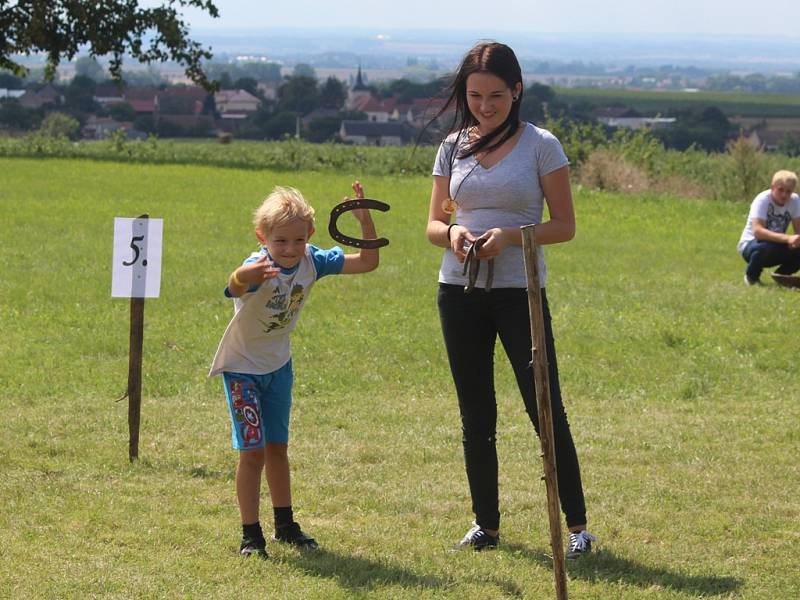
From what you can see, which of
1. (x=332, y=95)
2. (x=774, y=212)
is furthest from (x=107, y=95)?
(x=774, y=212)

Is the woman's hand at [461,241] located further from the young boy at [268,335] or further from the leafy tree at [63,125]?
the leafy tree at [63,125]

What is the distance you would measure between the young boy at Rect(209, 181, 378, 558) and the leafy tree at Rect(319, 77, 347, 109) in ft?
248

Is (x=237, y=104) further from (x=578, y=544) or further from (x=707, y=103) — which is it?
(x=578, y=544)

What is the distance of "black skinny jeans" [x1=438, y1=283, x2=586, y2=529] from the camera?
17.8 feet

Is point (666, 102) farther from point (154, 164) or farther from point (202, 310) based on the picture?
point (202, 310)

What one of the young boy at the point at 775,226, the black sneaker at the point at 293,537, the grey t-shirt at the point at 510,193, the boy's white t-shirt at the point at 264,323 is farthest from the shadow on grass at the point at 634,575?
the young boy at the point at 775,226

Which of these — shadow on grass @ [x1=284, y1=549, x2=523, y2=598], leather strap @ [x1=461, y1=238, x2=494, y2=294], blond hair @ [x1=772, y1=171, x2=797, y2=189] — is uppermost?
leather strap @ [x1=461, y1=238, x2=494, y2=294]

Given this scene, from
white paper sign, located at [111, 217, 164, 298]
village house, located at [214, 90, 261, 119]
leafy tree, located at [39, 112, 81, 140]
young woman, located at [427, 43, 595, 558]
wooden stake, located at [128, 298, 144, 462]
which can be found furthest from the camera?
village house, located at [214, 90, 261, 119]

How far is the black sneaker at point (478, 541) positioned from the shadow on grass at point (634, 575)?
14 cm

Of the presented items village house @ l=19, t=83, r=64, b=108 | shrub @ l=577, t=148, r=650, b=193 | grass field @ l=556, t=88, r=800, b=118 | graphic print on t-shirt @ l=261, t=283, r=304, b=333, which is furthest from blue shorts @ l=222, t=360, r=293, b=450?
grass field @ l=556, t=88, r=800, b=118

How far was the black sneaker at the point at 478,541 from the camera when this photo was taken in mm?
5855

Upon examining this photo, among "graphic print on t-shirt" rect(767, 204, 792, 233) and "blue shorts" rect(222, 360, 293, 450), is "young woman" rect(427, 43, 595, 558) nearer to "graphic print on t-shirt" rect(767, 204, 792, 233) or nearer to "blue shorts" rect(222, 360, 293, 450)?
"blue shorts" rect(222, 360, 293, 450)

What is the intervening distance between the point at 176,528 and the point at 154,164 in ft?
99.4

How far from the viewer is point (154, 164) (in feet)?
116
